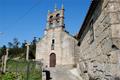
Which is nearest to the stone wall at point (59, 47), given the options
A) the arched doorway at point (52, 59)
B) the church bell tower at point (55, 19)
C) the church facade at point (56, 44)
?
the church facade at point (56, 44)

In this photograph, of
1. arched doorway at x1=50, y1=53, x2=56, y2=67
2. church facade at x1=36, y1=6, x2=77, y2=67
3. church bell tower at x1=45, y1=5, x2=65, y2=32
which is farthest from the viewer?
church bell tower at x1=45, y1=5, x2=65, y2=32

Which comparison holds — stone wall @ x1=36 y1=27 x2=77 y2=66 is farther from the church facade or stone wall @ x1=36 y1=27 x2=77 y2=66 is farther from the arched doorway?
the arched doorway

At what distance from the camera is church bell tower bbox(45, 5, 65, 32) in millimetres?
31234

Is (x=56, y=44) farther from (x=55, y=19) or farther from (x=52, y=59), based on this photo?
(x=55, y=19)

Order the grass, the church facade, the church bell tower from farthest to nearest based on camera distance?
the church bell tower → the church facade → the grass

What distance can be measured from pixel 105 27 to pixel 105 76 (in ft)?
5.27

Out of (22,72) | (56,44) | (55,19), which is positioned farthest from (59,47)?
(22,72)

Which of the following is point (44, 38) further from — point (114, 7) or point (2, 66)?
point (114, 7)

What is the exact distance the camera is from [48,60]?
102ft

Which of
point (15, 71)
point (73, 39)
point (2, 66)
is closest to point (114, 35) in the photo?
point (15, 71)

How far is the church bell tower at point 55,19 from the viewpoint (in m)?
31.2

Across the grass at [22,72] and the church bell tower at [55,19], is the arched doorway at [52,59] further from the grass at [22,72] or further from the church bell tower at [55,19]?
the grass at [22,72]

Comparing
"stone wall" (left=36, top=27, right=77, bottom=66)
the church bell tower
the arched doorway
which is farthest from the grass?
the church bell tower

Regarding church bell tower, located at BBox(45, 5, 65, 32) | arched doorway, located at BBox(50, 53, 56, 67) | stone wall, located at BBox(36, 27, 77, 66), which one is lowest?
arched doorway, located at BBox(50, 53, 56, 67)
